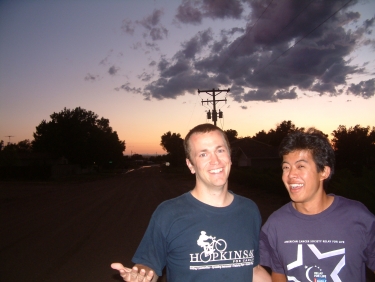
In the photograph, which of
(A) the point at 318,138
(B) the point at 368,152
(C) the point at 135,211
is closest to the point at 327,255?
(A) the point at 318,138

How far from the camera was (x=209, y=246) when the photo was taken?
2.57 metres

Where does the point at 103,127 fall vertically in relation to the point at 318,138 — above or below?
above

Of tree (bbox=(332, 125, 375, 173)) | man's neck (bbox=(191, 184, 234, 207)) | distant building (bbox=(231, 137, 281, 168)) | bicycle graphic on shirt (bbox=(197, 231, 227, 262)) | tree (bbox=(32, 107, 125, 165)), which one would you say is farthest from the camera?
tree (bbox=(32, 107, 125, 165))

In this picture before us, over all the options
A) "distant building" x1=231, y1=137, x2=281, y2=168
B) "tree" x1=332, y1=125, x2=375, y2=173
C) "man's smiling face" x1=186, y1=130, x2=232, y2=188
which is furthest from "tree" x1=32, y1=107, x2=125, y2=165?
"man's smiling face" x1=186, y1=130, x2=232, y2=188

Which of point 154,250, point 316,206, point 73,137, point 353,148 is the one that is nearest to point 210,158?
point 154,250

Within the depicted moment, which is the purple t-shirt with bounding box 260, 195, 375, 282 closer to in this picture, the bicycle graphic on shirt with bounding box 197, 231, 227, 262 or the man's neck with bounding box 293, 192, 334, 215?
the man's neck with bounding box 293, 192, 334, 215

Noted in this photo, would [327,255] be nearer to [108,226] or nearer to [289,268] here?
[289,268]

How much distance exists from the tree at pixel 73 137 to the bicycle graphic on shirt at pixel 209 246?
73.7 m

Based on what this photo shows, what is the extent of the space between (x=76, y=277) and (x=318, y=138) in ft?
Answer: 16.9

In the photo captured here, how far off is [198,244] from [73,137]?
247 feet

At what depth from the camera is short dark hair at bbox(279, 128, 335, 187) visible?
2.95 meters

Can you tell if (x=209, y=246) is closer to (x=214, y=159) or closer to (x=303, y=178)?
(x=214, y=159)

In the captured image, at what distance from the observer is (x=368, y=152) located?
1001 inches

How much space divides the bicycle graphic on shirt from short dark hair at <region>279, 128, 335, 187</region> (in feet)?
3.47
